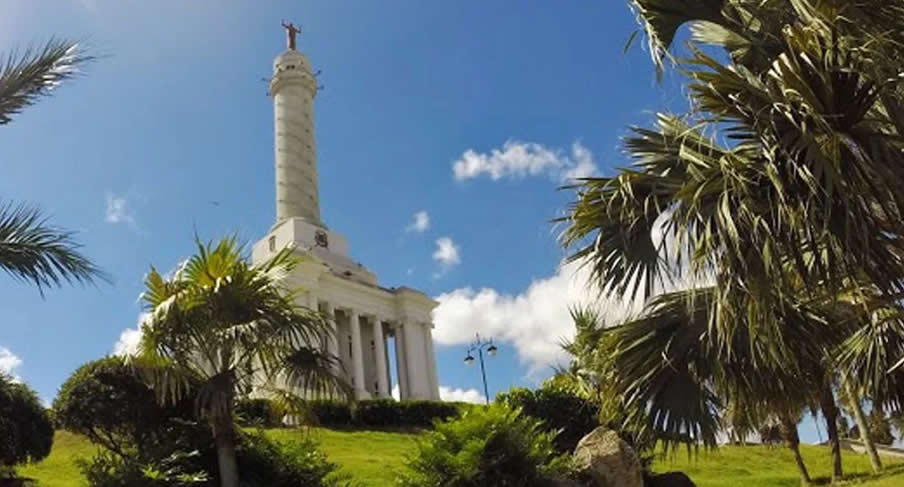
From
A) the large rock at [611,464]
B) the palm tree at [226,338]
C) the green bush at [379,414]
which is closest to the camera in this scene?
the palm tree at [226,338]

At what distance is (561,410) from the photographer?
2108 cm

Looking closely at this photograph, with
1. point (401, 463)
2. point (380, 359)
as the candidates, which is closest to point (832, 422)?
point (401, 463)

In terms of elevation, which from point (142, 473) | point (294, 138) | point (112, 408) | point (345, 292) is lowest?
point (142, 473)

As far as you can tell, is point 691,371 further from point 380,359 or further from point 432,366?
point 432,366

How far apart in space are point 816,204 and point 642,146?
7.95 feet

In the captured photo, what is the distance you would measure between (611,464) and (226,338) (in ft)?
23.5

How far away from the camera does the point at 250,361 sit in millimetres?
13273

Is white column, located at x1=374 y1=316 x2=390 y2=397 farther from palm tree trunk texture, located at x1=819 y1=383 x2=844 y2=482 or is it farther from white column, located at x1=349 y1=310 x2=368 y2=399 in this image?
palm tree trunk texture, located at x1=819 y1=383 x2=844 y2=482

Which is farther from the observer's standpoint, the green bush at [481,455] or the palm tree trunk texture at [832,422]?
the palm tree trunk texture at [832,422]

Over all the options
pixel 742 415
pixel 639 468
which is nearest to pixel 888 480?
pixel 639 468

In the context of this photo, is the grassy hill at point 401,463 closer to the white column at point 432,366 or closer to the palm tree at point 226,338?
the palm tree at point 226,338

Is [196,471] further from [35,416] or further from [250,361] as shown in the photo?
[35,416]

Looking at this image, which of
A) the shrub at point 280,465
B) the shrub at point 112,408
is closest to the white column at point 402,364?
the shrub at point 112,408

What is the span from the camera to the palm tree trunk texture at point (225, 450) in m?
12.9
